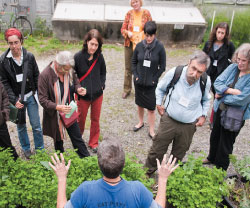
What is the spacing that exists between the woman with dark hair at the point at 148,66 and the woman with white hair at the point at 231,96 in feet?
3.63

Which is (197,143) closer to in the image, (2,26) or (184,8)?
(184,8)

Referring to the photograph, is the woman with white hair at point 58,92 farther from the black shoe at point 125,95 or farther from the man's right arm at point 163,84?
the black shoe at point 125,95

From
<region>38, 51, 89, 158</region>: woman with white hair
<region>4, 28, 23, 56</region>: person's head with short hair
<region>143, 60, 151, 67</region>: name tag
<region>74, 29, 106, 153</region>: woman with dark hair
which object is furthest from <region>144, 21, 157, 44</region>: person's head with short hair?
<region>4, 28, 23, 56</region>: person's head with short hair

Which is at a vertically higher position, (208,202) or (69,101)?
(69,101)

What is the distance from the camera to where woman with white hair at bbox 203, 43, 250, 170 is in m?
3.14

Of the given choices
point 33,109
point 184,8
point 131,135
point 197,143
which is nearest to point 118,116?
point 131,135

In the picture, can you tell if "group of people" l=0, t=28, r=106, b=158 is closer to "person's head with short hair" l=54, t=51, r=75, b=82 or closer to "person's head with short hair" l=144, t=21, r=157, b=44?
"person's head with short hair" l=54, t=51, r=75, b=82

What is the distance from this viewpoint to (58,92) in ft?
10.5

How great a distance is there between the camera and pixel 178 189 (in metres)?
2.63

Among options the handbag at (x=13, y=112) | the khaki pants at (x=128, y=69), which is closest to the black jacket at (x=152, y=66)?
the khaki pants at (x=128, y=69)

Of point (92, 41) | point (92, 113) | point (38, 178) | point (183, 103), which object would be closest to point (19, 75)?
point (92, 41)

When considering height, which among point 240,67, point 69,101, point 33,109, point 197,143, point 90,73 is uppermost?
point 240,67

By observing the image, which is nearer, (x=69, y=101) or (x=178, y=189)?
(x=178, y=189)

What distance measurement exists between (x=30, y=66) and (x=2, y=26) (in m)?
6.74
